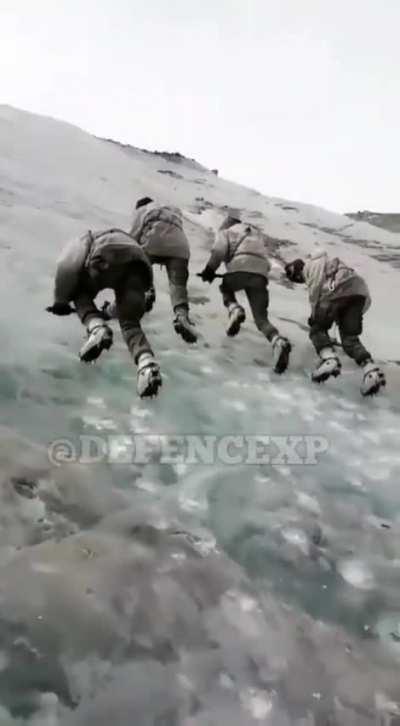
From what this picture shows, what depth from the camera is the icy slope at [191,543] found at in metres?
2.30

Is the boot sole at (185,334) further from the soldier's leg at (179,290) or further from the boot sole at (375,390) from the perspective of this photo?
the boot sole at (375,390)

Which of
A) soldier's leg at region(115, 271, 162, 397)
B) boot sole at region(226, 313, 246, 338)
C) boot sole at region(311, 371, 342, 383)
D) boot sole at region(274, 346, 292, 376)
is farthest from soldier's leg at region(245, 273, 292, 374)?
soldier's leg at region(115, 271, 162, 397)

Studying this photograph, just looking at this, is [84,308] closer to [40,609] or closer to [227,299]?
[227,299]

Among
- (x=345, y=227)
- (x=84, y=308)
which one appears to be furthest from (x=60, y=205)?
(x=345, y=227)

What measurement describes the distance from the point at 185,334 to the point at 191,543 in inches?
93.3

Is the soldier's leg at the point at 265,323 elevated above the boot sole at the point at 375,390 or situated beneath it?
elevated above

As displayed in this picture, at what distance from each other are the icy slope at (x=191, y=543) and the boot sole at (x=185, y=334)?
10 cm

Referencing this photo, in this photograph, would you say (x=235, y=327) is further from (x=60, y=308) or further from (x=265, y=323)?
(x=60, y=308)

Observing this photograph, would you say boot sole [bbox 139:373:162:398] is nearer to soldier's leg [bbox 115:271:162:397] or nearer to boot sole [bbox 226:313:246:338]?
soldier's leg [bbox 115:271:162:397]

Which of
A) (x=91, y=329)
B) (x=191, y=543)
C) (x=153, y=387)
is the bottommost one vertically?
(x=191, y=543)

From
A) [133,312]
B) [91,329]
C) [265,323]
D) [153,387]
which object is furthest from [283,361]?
[91,329]

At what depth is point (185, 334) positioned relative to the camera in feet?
16.9

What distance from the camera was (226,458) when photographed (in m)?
3.82

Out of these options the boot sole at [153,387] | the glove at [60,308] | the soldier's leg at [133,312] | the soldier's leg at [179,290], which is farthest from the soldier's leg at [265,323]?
the glove at [60,308]
